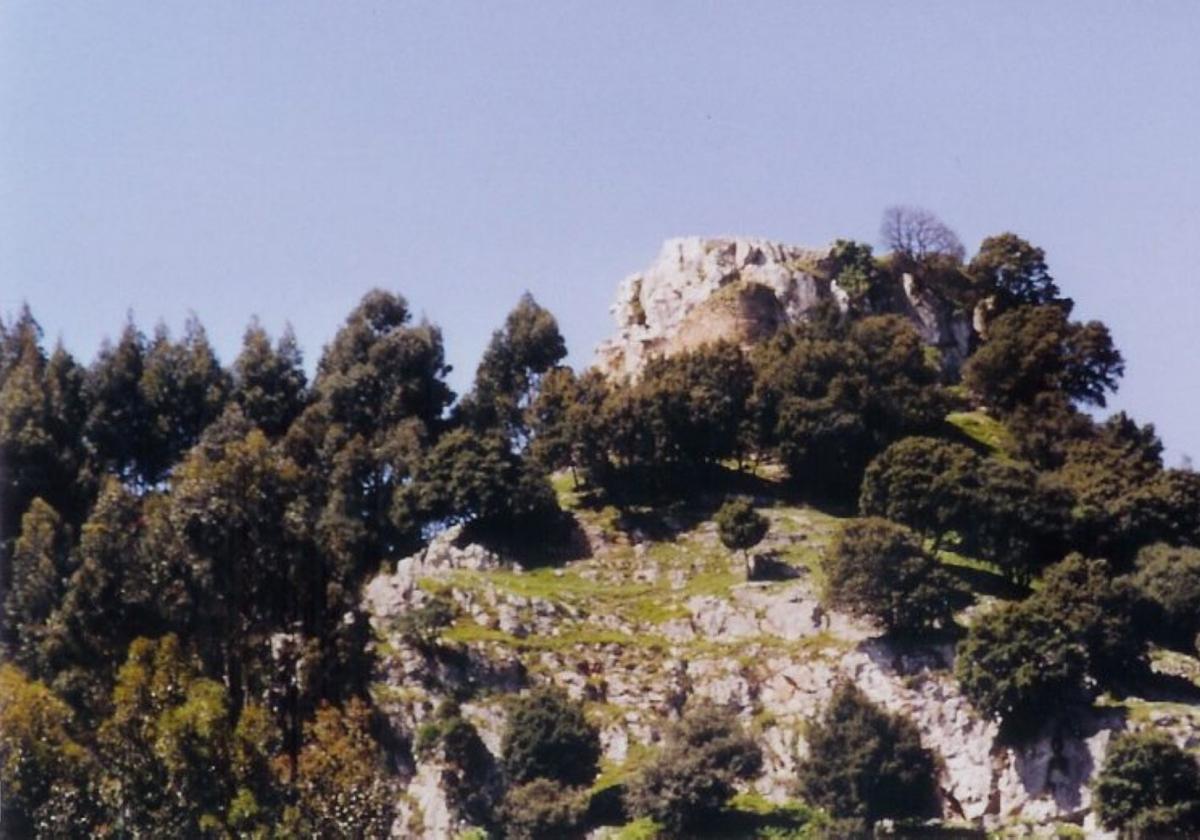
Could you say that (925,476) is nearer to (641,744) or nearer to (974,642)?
(974,642)

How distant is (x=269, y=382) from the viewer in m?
86.1

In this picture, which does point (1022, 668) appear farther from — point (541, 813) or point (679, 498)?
point (679, 498)

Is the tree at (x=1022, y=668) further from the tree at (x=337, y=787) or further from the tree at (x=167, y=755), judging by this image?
the tree at (x=167, y=755)

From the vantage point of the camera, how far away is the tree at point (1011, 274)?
4158 inches

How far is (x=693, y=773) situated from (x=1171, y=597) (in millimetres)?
22799

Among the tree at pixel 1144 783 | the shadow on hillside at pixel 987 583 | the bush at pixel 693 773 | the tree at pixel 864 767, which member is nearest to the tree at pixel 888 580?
the shadow on hillside at pixel 987 583

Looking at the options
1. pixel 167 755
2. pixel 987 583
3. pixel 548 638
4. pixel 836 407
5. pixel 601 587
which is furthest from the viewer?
pixel 836 407

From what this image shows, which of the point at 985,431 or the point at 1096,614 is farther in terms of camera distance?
the point at 985,431

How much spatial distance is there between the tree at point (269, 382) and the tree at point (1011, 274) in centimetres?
4137

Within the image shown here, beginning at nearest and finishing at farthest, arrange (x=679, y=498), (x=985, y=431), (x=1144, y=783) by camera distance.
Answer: (x=1144, y=783), (x=679, y=498), (x=985, y=431)

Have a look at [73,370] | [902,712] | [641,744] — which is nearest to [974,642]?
[902,712]

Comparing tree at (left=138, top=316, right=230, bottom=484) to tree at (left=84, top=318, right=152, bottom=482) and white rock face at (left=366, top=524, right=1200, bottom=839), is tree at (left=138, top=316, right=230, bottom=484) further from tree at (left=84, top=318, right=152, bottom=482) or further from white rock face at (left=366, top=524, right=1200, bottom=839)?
white rock face at (left=366, top=524, right=1200, bottom=839)

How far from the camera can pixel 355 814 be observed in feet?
129

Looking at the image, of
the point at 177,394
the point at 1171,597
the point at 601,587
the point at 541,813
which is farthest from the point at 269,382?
the point at 1171,597
